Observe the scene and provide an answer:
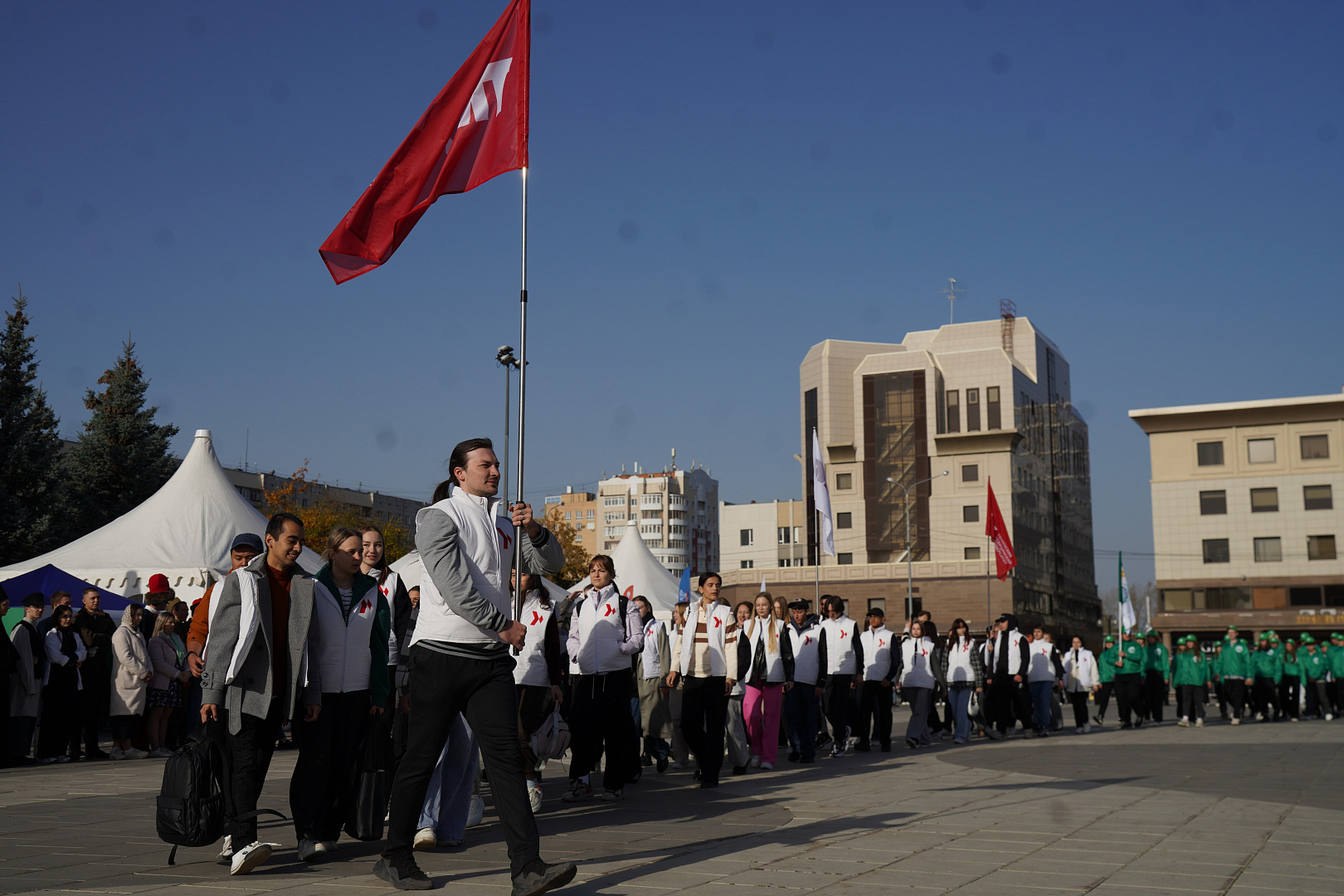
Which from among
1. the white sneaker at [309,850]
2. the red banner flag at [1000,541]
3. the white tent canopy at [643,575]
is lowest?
the white sneaker at [309,850]

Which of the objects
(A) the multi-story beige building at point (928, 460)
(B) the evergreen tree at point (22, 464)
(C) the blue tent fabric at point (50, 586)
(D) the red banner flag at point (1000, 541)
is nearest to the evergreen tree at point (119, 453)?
(B) the evergreen tree at point (22, 464)

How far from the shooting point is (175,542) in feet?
70.9

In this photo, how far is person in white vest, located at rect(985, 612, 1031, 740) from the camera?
20.4 metres

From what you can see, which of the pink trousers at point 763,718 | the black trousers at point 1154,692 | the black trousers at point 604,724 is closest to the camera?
the black trousers at point 604,724

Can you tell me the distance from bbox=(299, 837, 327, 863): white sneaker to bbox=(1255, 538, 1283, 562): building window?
72517 millimetres

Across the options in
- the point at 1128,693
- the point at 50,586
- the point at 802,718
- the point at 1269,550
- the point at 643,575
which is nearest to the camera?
the point at 802,718

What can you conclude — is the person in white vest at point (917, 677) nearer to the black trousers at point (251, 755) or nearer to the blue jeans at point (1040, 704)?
the blue jeans at point (1040, 704)

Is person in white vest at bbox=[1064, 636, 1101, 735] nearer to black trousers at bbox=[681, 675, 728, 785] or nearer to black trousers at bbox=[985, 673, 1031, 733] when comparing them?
black trousers at bbox=[985, 673, 1031, 733]

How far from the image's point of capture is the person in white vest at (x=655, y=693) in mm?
13969

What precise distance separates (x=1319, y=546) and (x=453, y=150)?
71.7 metres

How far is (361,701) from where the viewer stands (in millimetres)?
7477

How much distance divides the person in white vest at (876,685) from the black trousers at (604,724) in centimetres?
732

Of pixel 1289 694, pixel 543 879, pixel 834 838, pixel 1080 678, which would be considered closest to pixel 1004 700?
pixel 1080 678

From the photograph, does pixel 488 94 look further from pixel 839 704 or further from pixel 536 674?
pixel 839 704
